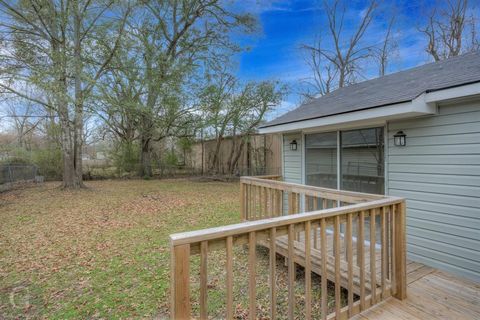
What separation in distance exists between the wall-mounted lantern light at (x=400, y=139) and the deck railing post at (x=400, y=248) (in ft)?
4.94

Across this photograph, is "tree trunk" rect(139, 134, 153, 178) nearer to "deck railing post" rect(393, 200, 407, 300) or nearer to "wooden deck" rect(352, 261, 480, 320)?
"wooden deck" rect(352, 261, 480, 320)

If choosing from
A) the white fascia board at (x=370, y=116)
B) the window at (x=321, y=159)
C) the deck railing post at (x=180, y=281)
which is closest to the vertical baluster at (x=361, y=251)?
the deck railing post at (x=180, y=281)

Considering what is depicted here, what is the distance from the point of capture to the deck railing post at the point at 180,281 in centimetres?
139

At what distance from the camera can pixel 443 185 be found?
10.7ft

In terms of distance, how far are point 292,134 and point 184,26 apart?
34.2 ft

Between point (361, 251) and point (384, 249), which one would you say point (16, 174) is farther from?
point (384, 249)

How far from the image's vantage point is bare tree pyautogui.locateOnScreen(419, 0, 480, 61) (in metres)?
11.0

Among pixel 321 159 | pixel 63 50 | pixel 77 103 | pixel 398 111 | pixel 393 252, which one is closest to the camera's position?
pixel 393 252

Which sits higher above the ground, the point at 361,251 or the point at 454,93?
the point at 454,93

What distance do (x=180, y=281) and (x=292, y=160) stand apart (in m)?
4.36

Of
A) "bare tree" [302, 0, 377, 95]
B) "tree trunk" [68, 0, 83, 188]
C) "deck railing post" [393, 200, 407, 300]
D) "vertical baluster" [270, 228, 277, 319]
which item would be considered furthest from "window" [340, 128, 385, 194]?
"bare tree" [302, 0, 377, 95]

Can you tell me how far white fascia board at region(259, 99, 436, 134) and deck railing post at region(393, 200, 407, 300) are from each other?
136 cm

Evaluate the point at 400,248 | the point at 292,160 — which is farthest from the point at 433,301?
the point at 292,160

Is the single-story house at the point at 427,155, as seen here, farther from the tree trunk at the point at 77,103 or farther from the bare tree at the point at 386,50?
the bare tree at the point at 386,50
